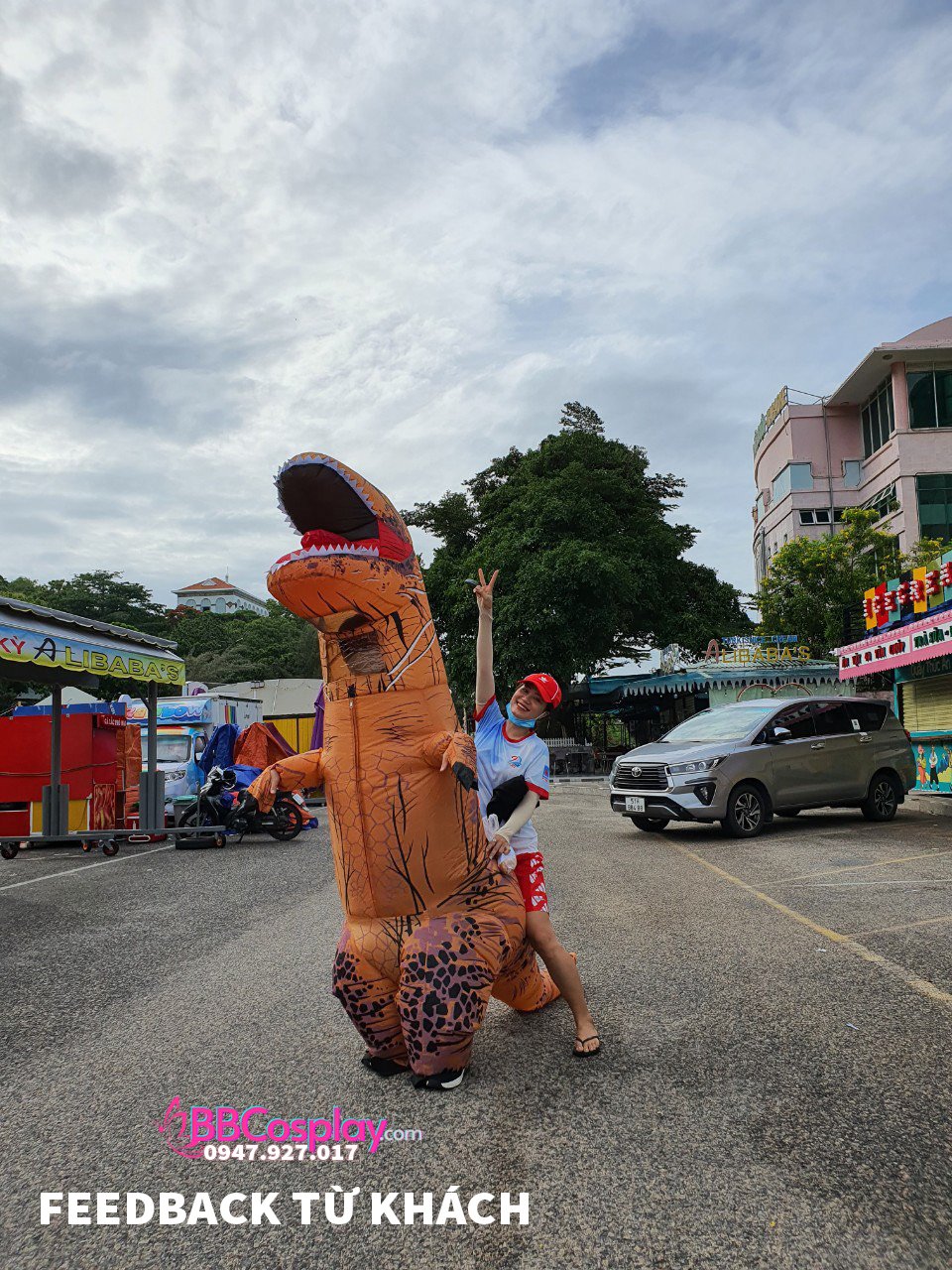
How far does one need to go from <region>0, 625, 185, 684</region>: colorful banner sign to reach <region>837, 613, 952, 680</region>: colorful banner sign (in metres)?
10.7

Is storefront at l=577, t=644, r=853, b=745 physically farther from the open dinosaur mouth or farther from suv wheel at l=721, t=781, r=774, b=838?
the open dinosaur mouth

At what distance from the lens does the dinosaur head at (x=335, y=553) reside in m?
3.28

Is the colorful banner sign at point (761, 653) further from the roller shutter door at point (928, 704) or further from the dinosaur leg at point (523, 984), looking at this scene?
the dinosaur leg at point (523, 984)

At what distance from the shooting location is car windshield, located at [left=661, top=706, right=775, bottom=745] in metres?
12.0

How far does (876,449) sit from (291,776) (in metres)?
42.2

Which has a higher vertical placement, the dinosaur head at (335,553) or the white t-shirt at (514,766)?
the dinosaur head at (335,553)

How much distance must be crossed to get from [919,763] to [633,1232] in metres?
14.6

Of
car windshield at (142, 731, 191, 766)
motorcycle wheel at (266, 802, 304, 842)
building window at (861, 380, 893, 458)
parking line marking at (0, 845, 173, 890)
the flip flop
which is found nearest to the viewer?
the flip flop

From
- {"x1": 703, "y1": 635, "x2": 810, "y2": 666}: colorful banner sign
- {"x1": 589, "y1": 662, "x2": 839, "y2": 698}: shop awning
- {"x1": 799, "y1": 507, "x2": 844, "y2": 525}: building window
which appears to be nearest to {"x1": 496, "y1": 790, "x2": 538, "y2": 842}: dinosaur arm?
{"x1": 589, "y1": 662, "x2": 839, "y2": 698}: shop awning

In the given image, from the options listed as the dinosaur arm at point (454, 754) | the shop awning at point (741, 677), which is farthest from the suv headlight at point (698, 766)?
the shop awning at point (741, 677)

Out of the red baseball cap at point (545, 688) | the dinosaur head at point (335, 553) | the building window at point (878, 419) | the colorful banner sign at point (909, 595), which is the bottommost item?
the red baseball cap at point (545, 688)

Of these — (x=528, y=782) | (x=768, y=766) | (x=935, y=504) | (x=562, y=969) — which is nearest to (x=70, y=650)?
(x=528, y=782)

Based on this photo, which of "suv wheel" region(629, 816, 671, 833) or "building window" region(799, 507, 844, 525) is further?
"building window" region(799, 507, 844, 525)

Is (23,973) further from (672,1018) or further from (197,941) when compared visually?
(672,1018)
